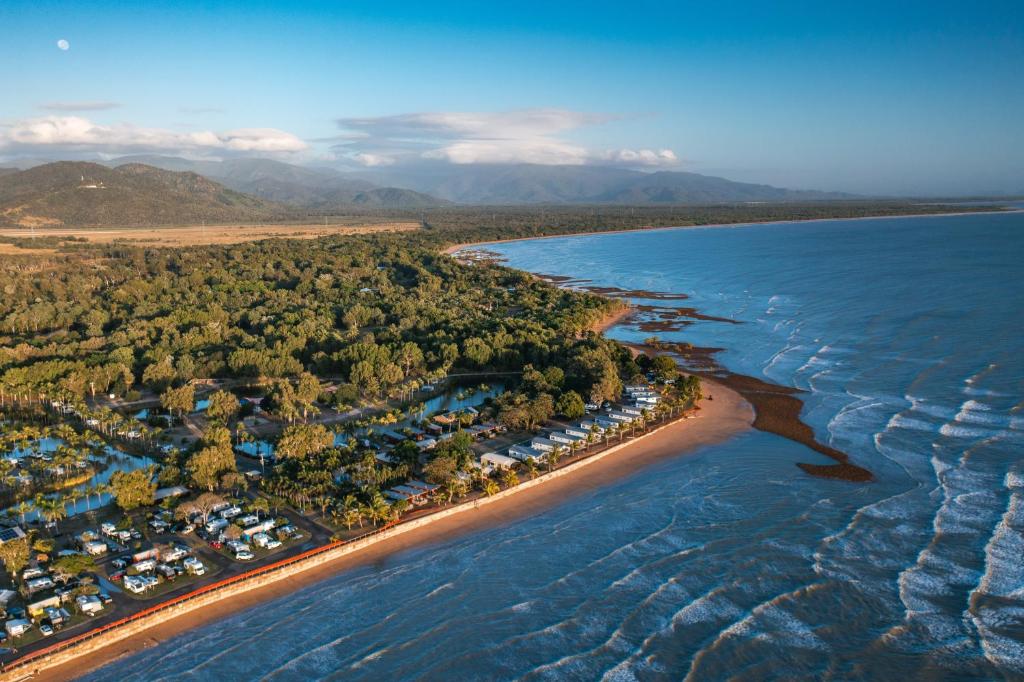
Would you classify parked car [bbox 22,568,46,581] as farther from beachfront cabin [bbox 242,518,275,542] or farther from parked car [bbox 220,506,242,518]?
beachfront cabin [bbox 242,518,275,542]

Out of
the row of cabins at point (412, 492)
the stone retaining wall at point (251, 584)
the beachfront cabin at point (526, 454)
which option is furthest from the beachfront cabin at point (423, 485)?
the beachfront cabin at point (526, 454)

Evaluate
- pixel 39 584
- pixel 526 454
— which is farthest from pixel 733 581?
pixel 39 584

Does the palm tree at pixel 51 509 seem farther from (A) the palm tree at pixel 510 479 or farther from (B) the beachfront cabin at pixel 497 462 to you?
(A) the palm tree at pixel 510 479

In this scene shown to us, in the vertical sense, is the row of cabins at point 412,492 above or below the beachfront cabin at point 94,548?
above

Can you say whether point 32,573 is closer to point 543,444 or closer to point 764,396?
point 543,444

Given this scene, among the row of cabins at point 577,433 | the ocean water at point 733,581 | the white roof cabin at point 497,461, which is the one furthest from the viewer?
the row of cabins at point 577,433

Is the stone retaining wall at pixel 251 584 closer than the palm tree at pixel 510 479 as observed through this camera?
Yes

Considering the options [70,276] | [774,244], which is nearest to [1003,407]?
[70,276]
